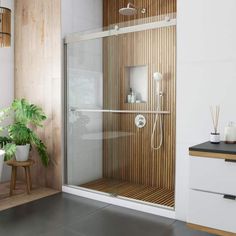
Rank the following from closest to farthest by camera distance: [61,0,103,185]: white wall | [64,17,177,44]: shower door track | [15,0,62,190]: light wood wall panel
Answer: [64,17,177,44]: shower door track → [61,0,103,185]: white wall → [15,0,62,190]: light wood wall panel

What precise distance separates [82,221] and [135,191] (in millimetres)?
822

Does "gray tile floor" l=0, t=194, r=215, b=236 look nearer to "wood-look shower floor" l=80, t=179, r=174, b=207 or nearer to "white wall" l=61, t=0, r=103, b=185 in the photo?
"wood-look shower floor" l=80, t=179, r=174, b=207

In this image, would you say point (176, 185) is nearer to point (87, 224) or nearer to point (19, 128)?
point (87, 224)

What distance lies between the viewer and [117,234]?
2.56m

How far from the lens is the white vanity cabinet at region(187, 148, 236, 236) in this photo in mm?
2068

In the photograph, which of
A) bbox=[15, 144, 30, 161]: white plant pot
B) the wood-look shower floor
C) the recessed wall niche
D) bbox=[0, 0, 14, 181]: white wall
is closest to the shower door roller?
the recessed wall niche

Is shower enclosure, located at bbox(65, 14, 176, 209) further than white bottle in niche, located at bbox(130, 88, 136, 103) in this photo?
No

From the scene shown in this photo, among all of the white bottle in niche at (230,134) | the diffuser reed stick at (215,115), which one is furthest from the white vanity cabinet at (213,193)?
the diffuser reed stick at (215,115)

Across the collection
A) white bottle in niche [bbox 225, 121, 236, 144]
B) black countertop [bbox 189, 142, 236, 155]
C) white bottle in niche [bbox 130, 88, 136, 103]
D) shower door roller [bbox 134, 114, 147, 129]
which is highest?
white bottle in niche [bbox 130, 88, 136, 103]

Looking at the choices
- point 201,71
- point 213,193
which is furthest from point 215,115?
point 213,193

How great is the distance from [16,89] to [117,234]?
110 inches

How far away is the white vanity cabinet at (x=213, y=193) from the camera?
207 centimetres

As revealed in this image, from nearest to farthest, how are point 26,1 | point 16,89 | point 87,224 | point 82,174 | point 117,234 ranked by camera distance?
1. point 117,234
2. point 87,224
3. point 82,174
4. point 26,1
5. point 16,89

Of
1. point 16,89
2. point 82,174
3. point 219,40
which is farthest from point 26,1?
point 219,40
